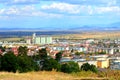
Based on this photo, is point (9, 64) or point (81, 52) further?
point (81, 52)

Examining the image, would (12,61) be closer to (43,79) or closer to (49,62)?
(49,62)

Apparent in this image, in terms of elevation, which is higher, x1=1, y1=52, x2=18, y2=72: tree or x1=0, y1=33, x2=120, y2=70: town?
x1=1, y1=52, x2=18, y2=72: tree

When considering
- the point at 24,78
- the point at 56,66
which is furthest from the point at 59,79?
the point at 56,66

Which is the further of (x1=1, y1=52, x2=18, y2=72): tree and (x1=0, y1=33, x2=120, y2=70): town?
(x1=0, y1=33, x2=120, y2=70): town

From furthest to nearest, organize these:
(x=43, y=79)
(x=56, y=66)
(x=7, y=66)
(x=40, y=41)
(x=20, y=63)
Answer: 1. (x=40, y=41)
2. (x=56, y=66)
3. (x=20, y=63)
4. (x=7, y=66)
5. (x=43, y=79)

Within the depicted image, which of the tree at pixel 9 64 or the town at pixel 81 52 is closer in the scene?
the tree at pixel 9 64

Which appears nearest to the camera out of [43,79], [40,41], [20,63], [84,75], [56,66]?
[43,79]

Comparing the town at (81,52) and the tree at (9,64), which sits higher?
the tree at (9,64)

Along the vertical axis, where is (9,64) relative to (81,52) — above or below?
above

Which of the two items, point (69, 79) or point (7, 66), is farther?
point (7, 66)

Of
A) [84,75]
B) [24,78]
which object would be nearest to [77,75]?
[84,75]
